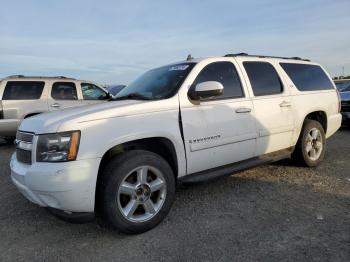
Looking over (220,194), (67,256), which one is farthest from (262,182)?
(67,256)

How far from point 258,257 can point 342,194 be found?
82.1 inches

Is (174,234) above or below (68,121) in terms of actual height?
below

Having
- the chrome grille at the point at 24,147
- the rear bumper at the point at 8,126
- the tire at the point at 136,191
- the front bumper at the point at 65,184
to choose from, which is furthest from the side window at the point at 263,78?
the rear bumper at the point at 8,126

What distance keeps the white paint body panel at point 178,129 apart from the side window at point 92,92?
6.67 m

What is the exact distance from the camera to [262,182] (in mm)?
5059

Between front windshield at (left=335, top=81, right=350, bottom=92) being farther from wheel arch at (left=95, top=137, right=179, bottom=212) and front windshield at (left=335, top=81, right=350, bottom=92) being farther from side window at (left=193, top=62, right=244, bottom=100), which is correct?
wheel arch at (left=95, top=137, right=179, bottom=212)

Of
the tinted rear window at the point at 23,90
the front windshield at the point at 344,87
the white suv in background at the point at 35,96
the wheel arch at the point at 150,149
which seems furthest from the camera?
the front windshield at the point at 344,87

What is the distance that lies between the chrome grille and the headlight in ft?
0.73

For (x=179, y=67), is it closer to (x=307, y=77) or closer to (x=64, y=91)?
(x=307, y=77)

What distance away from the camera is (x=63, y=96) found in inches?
395

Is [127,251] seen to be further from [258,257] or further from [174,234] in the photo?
[258,257]

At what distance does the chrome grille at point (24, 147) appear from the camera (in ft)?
11.0

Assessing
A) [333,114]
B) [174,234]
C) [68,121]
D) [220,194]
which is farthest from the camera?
[333,114]

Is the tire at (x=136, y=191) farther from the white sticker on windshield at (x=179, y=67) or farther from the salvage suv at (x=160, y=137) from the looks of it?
the white sticker on windshield at (x=179, y=67)
